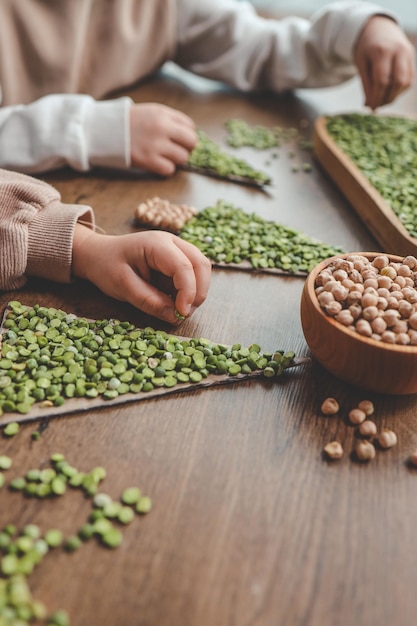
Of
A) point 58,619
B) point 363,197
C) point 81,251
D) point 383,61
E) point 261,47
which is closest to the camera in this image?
point 58,619

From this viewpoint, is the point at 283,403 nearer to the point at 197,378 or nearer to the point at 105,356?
the point at 197,378

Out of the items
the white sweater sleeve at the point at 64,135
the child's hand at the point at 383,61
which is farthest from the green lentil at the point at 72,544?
the child's hand at the point at 383,61

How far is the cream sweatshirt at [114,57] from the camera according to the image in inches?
46.0

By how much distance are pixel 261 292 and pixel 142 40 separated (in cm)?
103

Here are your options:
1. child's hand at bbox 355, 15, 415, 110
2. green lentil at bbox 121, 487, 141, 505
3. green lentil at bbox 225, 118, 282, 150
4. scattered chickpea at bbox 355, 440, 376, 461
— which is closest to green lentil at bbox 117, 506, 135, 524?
green lentil at bbox 121, 487, 141, 505

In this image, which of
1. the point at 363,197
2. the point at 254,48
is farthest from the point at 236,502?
the point at 254,48

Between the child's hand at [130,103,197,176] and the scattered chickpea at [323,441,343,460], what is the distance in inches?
29.7

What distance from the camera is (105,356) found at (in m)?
0.75

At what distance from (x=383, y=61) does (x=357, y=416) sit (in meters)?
1.08

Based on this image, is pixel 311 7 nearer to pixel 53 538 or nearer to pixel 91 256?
pixel 91 256

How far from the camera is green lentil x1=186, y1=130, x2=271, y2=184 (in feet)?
4.03

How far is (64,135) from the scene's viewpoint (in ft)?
3.79

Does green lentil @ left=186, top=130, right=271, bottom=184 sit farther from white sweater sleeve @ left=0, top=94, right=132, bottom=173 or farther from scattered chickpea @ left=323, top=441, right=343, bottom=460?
scattered chickpea @ left=323, top=441, right=343, bottom=460

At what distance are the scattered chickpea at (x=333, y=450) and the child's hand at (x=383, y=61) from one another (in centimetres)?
111
